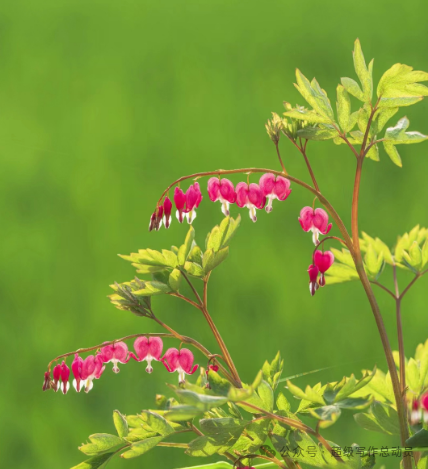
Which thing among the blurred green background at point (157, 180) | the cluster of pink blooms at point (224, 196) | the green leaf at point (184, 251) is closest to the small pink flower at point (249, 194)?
the cluster of pink blooms at point (224, 196)

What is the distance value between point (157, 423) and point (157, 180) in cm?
136

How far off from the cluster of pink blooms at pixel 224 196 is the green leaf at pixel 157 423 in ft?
0.99

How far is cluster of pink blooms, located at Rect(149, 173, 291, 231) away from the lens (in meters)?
1.03

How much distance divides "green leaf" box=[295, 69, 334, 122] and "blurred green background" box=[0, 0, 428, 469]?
112 centimetres

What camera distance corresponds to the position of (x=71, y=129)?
222 cm

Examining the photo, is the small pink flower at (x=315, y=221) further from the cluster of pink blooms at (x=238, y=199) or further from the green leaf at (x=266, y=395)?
the green leaf at (x=266, y=395)

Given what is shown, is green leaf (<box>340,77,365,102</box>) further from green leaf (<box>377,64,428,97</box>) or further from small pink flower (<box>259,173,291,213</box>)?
small pink flower (<box>259,173,291,213</box>)

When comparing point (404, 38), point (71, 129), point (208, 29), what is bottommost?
point (71, 129)

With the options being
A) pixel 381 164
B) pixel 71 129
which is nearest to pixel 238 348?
pixel 381 164

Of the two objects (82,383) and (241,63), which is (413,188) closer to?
(241,63)

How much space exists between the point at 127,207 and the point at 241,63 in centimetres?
69

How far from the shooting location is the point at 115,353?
107cm

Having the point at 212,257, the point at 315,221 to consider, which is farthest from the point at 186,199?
the point at 315,221

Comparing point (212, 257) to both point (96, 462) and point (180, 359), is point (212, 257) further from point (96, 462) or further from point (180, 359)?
point (96, 462)
